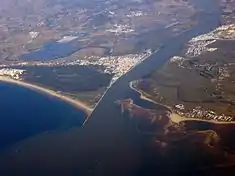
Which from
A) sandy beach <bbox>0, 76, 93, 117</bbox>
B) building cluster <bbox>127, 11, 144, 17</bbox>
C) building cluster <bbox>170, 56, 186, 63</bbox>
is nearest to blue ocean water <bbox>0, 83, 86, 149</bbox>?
sandy beach <bbox>0, 76, 93, 117</bbox>

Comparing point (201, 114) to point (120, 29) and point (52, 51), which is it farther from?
point (120, 29)

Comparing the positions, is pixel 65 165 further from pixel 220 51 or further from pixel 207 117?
pixel 220 51

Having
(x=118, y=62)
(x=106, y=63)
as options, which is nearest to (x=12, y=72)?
(x=106, y=63)

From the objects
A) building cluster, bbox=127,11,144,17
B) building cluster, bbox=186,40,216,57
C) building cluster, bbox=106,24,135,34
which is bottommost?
building cluster, bbox=106,24,135,34

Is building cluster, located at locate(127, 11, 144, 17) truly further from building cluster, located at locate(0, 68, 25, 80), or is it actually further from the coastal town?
building cluster, located at locate(0, 68, 25, 80)

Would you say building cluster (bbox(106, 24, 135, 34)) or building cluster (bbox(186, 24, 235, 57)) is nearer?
building cluster (bbox(186, 24, 235, 57))

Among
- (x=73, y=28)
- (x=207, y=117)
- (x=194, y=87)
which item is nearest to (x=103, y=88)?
(x=194, y=87)

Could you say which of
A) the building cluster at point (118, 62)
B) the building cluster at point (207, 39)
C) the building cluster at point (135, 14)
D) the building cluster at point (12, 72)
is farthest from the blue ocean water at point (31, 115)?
the building cluster at point (135, 14)
